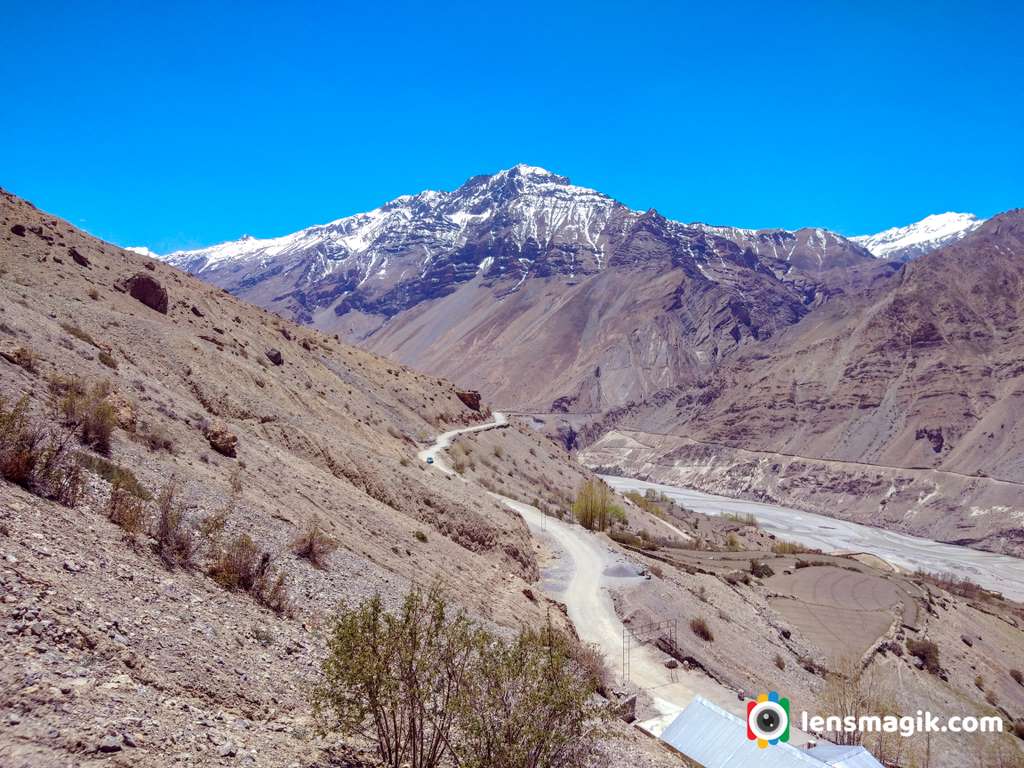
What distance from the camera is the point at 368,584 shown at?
47.6ft

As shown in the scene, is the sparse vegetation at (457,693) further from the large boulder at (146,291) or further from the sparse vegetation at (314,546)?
the large boulder at (146,291)

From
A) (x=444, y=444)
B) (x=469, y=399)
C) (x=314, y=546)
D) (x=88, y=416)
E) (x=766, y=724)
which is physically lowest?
(x=766, y=724)

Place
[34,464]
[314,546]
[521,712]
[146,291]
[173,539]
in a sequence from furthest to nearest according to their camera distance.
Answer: [146,291] < [314,546] < [173,539] < [34,464] < [521,712]

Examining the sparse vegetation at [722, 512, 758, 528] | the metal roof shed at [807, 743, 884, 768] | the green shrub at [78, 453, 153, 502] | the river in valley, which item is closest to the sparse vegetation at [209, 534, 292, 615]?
the green shrub at [78, 453, 153, 502]

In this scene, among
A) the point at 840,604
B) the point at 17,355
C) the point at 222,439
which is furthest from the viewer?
the point at 840,604

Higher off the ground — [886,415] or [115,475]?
[886,415]

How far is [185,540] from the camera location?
35.7 feet

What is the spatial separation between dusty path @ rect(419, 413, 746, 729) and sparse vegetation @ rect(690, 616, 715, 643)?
3085mm

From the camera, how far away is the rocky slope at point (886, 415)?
98125 millimetres

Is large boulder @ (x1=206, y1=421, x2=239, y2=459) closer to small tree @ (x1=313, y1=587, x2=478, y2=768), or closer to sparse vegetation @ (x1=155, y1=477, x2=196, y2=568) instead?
sparse vegetation @ (x1=155, y1=477, x2=196, y2=568)

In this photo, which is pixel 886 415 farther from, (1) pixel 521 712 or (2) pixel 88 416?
(1) pixel 521 712

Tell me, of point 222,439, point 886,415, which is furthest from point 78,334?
point 886,415

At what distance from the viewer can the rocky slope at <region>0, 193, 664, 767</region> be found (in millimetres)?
6656

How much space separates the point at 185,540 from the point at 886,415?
131 meters
